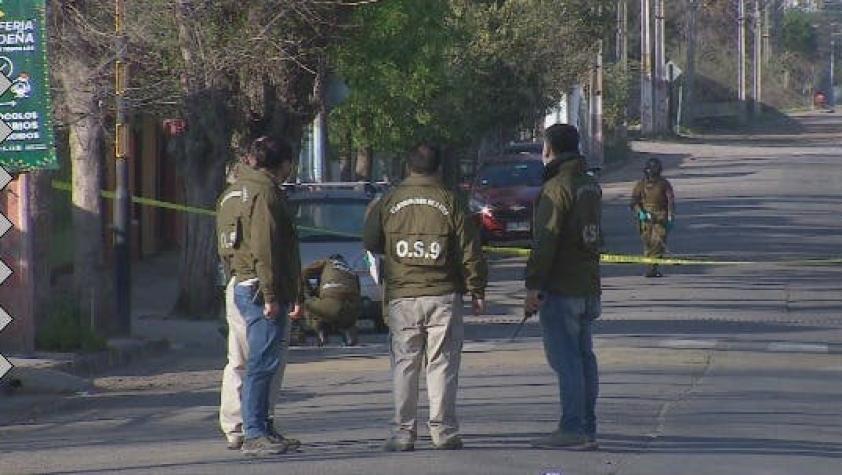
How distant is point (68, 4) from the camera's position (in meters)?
17.7

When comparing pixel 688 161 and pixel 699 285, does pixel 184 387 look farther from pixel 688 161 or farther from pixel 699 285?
pixel 688 161

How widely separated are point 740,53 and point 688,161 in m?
36.5

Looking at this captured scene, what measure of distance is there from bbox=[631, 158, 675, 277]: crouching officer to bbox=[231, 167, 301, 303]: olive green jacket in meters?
17.3

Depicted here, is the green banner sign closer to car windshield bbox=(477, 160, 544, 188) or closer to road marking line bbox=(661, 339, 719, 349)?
road marking line bbox=(661, 339, 719, 349)

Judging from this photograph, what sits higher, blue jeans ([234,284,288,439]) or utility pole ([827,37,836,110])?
utility pole ([827,37,836,110])

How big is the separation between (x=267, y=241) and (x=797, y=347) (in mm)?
9188

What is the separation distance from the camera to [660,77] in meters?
81.8

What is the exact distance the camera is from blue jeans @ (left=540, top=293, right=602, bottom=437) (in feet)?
36.4

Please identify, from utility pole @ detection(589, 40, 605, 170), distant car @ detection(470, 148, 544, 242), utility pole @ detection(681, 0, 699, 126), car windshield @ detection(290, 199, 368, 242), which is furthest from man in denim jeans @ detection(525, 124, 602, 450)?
utility pole @ detection(681, 0, 699, 126)

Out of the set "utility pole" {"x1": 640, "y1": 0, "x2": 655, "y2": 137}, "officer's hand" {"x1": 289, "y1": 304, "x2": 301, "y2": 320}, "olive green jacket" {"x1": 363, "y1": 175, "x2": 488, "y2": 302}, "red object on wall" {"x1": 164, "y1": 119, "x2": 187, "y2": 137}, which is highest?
"utility pole" {"x1": 640, "y1": 0, "x2": 655, "y2": 137}

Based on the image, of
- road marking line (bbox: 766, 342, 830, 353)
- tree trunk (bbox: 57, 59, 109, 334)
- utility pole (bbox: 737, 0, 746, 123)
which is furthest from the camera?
utility pole (bbox: 737, 0, 746, 123)

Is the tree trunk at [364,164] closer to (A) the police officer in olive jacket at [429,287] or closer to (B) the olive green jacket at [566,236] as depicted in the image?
(B) the olive green jacket at [566,236]

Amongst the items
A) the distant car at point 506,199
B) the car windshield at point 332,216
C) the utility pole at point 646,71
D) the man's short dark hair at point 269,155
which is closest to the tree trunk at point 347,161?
the distant car at point 506,199

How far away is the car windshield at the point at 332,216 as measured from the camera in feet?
69.9
